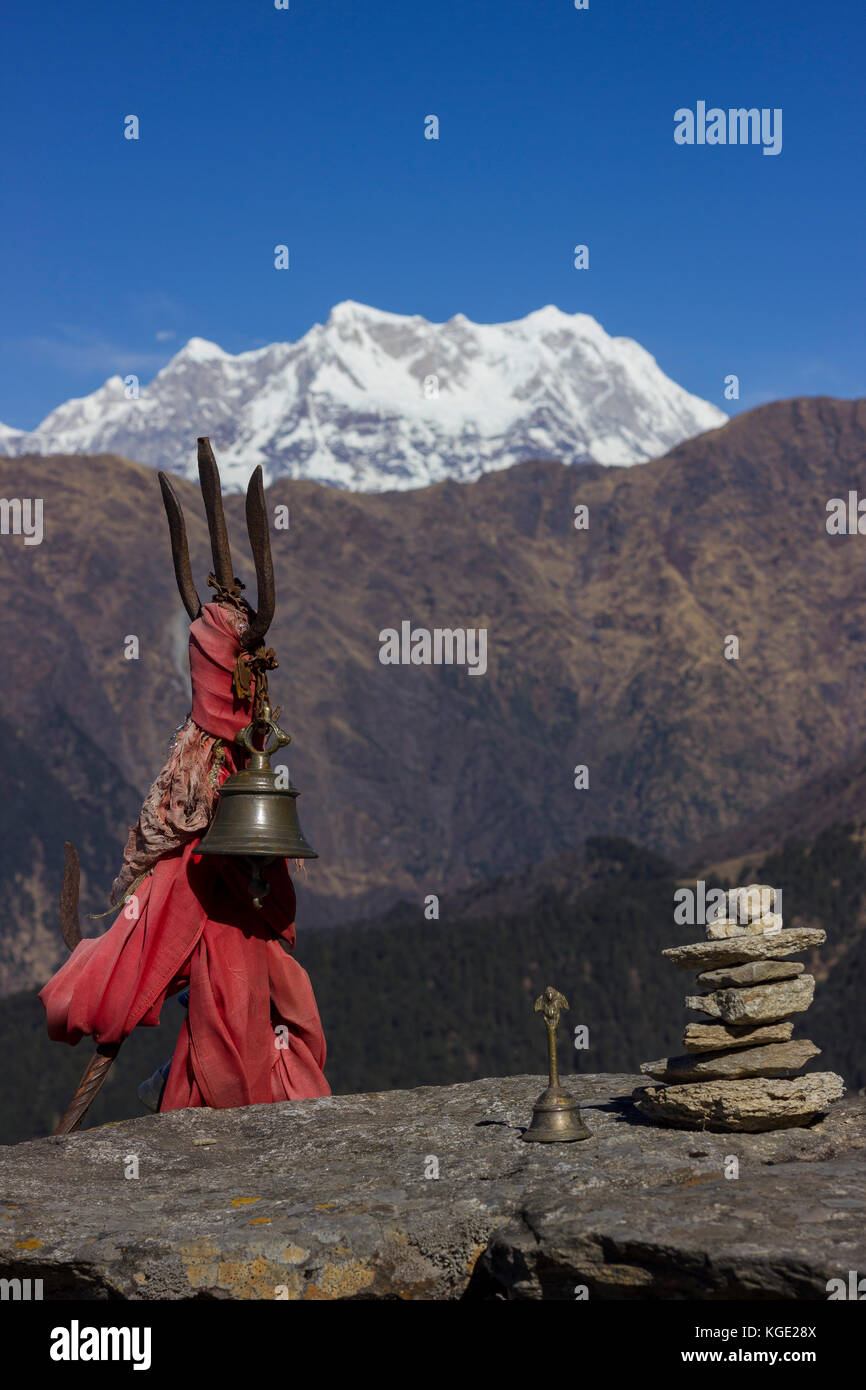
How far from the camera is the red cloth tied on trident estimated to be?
11.4 meters

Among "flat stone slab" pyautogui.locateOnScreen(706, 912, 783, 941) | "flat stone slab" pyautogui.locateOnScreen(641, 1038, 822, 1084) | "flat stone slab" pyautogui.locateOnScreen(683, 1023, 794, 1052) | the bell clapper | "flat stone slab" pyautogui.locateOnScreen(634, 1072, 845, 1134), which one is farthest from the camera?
the bell clapper

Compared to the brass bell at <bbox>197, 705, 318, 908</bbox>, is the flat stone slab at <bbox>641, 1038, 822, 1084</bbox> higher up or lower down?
lower down

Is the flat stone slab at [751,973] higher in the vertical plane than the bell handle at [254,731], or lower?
lower

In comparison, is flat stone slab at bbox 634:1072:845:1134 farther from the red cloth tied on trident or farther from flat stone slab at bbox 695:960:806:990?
the red cloth tied on trident

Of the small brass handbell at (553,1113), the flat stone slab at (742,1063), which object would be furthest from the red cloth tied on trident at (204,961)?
the flat stone slab at (742,1063)

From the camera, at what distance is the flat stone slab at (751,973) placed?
908 cm

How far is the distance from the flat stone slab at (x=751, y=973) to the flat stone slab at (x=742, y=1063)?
350 millimetres

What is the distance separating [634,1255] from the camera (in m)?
6.98

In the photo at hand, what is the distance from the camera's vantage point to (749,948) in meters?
9.11

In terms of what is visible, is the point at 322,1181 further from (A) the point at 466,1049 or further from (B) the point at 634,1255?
(A) the point at 466,1049

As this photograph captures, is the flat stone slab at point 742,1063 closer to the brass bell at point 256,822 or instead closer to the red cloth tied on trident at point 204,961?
the brass bell at point 256,822

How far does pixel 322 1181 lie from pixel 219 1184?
0.60 metres

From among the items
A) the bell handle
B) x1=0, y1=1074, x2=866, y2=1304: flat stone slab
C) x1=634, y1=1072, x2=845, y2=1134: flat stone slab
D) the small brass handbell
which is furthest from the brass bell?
x1=634, y1=1072, x2=845, y2=1134: flat stone slab

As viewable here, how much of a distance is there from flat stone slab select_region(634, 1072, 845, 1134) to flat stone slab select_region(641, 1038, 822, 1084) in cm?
5
